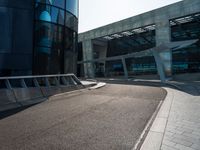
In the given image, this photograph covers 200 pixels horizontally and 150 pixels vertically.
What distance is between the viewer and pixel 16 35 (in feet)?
33.5

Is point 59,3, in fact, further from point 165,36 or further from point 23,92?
point 165,36

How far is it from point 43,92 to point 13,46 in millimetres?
3538

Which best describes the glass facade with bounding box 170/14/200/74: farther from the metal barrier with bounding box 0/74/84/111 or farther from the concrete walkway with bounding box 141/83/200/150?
Answer: the concrete walkway with bounding box 141/83/200/150

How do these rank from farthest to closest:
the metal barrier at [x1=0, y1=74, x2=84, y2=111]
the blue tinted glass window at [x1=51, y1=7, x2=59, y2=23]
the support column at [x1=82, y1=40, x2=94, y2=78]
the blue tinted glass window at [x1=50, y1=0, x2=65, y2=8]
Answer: the support column at [x1=82, y1=40, x2=94, y2=78] < the blue tinted glass window at [x1=50, y1=0, x2=65, y2=8] < the blue tinted glass window at [x1=51, y1=7, x2=59, y2=23] < the metal barrier at [x1=0, y1=74, x2=84, y2=111]

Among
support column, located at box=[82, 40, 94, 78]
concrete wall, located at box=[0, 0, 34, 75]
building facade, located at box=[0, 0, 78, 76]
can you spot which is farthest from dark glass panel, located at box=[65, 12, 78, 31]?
support column, located at box=[82, 40, 94, 78]

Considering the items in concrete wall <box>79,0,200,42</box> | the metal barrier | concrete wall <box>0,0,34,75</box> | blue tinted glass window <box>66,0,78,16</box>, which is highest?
concrete wall <box>79,0,200,42</box>

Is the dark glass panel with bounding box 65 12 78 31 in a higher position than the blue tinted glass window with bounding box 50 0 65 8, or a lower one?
lower

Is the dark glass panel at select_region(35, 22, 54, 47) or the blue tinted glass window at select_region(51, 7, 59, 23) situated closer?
the dark glass panel at select_region(35, 22, 54, 47)

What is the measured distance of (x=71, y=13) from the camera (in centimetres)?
1413

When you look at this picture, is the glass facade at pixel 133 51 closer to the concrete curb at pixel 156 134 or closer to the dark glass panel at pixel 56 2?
the dark glass panel at pixel 56 2

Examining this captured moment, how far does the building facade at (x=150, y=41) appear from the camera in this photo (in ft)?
91.0

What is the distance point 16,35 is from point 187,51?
28.5m

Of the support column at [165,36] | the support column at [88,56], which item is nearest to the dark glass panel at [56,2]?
the support column at [165,36]

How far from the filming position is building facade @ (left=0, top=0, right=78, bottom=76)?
32.5ft
